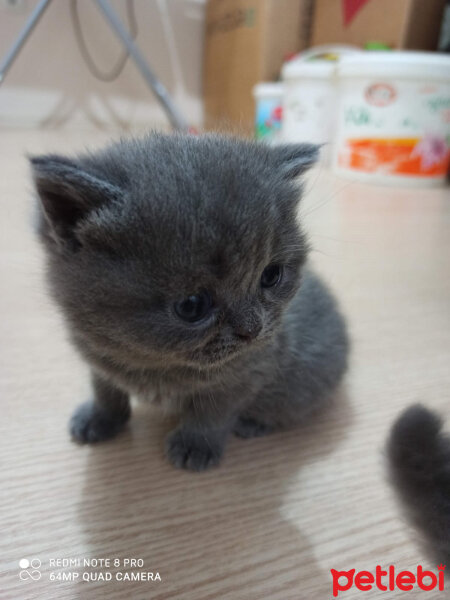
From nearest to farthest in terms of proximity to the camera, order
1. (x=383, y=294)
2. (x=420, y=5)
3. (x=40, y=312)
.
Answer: (x=40, y=312)
(x=383, y=294)
(x=420, y=5)

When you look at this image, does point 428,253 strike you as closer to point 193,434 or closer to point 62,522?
point 193,434

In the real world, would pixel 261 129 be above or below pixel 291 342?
below

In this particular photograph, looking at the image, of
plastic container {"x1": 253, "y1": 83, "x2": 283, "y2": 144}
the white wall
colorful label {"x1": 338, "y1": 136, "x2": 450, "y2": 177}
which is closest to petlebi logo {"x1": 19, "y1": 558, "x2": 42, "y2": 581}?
colorful label {"x1": 338, "y1": 136, "x2": 450, "y2": 177}

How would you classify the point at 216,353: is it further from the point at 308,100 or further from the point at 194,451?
the point at 308,100

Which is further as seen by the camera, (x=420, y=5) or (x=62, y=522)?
(x=420, y=5)

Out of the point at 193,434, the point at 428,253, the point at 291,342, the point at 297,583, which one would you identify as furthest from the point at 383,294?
the point at 297,583

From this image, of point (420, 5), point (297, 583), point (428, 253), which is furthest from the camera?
point (420, 5)

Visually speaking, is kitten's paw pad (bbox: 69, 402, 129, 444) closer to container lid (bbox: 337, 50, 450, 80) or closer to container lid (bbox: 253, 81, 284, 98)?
container lid (bbox: 337, 50, 450, 80)

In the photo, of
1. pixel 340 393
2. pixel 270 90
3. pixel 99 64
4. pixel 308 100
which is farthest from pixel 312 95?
pixel 340 393
